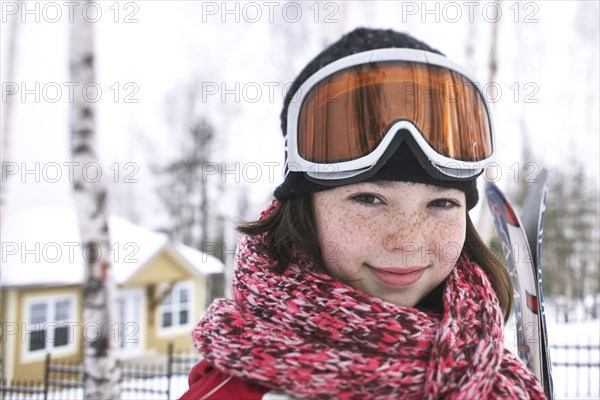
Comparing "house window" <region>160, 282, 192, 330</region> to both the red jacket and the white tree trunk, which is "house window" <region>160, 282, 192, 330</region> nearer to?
the white tree trunk

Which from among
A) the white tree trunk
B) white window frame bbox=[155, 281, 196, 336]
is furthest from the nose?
white window frame bbox=[155, 281, 196, 336]

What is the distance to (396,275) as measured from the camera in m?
1.23

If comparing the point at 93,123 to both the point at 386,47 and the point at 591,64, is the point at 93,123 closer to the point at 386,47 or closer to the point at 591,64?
the point at 386,47

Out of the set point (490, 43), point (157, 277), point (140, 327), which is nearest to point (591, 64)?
point (490, 43)

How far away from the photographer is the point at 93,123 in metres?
4.62

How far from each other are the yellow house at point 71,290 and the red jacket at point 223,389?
9233 mm

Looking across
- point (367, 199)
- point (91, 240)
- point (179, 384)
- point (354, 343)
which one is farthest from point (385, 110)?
point (179, 384)

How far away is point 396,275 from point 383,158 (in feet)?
1.04

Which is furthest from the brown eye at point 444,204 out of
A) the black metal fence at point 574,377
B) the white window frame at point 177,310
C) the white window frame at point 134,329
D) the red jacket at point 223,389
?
the white window frame at point 177,310

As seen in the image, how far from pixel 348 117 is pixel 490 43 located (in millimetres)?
6796

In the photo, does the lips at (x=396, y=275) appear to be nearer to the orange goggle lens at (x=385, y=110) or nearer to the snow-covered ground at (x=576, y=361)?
the orange goggle lens at (x=385, y=110)

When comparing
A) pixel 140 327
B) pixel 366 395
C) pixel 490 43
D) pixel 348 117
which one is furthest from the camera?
pixel 140 327

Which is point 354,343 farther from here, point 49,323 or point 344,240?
point 49,323

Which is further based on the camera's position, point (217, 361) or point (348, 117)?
point (348, 117)
